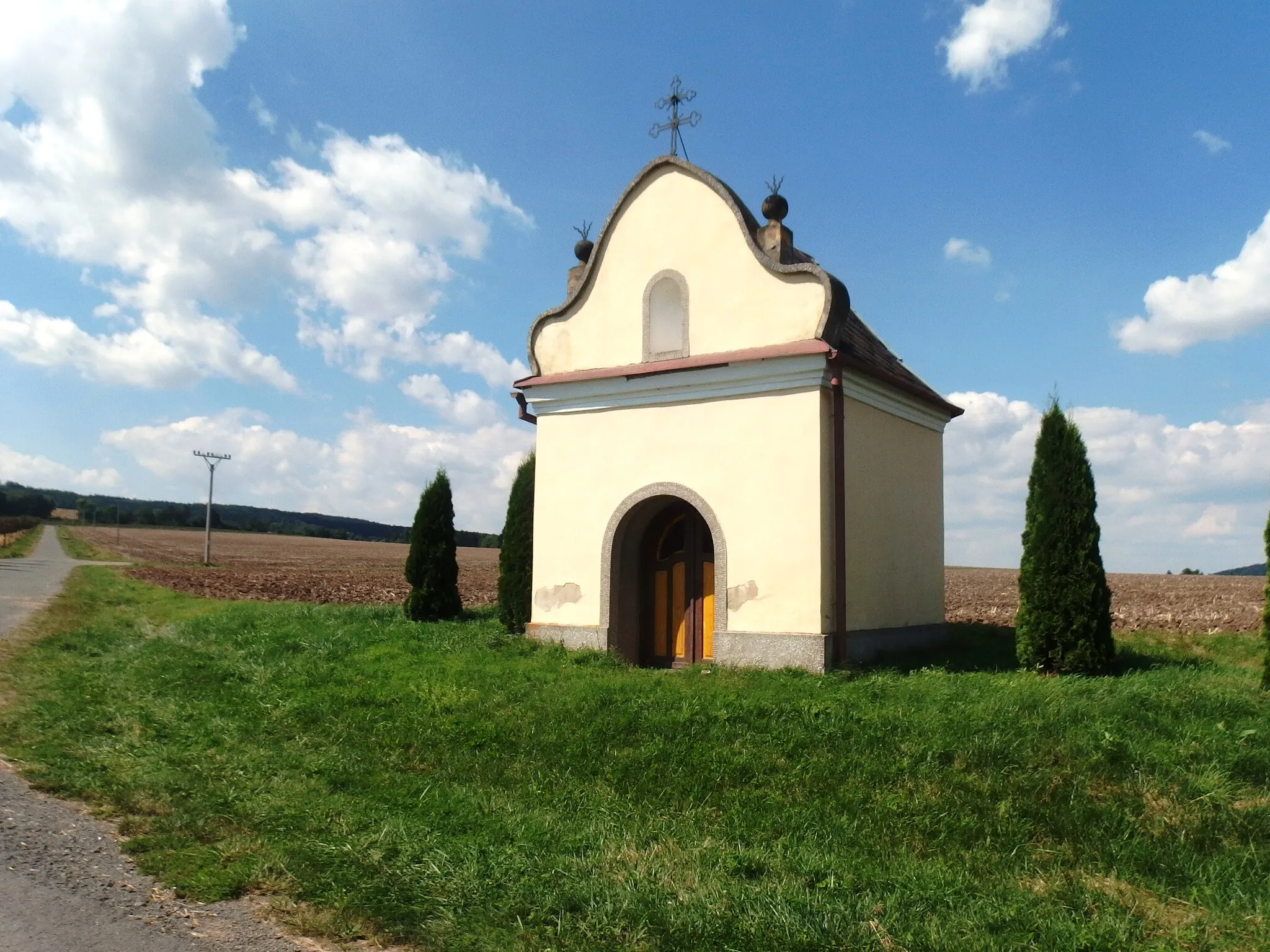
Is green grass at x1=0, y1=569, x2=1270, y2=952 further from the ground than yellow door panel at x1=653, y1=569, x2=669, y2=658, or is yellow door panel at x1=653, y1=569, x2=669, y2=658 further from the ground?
yellow door panel at x1=653, y1=569, x2=669, y2=658

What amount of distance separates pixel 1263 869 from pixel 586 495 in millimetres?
8182

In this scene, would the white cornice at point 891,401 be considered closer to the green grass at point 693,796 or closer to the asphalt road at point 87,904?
the green grass at point 693,796

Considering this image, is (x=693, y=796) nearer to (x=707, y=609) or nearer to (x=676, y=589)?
(x=707, y=609)

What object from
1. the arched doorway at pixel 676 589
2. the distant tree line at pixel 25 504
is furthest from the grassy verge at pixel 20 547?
the arched doorway at pixel 676 589

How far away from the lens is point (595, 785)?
687cm

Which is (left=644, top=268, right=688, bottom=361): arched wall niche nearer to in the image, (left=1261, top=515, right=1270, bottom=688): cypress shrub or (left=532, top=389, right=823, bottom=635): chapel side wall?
(left=532, top=389, right=823, bottom=635): chapel side wall

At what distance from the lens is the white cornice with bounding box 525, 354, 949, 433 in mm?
10602

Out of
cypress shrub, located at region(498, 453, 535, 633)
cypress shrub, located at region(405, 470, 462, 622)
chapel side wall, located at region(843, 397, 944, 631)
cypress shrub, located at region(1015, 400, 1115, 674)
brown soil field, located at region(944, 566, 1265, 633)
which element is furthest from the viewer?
brown soil field, located at region(944, 566, 1265, 633)

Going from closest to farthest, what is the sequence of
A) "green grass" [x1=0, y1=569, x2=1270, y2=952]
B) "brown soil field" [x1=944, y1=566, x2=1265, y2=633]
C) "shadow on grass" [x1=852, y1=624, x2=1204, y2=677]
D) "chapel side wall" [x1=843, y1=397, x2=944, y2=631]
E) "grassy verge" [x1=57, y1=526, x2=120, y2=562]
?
"green grass" [x1=0, y1=569, x2=1270, y2=952]
"shadow on grass" [x1=852, y1=624, x2=1204, y2=677]
"chapel side wall" [x1=843, y1=397, x2=944, y2=631]
"brown soil field" [x1=944, y1=566, x2=1265, y2=633]
"grassy verge" [x1=57, y1=526, x2=120, y2=562]

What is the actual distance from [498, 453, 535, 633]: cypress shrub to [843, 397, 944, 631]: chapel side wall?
4.60m

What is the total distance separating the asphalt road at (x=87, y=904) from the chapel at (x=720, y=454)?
21.5ft

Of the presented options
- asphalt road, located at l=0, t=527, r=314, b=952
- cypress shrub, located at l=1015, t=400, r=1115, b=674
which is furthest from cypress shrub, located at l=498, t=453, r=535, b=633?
asphalt road, located at l=0, t=527, r=314, b=952

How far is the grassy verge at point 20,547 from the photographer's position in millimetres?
53062

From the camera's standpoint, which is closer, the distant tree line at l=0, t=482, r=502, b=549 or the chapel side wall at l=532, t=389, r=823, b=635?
the chapel side wall at l=532, t=389, r=823, b=635
